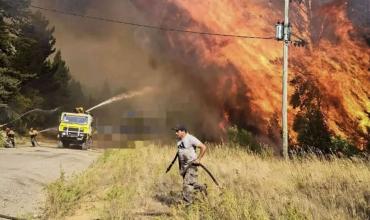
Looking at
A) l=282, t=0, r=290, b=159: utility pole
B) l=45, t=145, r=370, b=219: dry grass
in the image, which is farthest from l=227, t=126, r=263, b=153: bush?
l=45, t=145, r=370, b=219: dry grass

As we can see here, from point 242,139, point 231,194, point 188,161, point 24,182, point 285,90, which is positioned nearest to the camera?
point 231,194

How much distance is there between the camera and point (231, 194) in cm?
909

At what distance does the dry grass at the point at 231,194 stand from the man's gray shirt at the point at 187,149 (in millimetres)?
878

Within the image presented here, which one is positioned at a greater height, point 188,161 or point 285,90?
point 285,90

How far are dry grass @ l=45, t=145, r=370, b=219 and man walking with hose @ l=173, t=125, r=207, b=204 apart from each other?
284 mm

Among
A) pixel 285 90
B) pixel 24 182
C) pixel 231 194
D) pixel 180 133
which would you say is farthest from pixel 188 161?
pixel 285 90

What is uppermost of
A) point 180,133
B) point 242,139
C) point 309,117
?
point 309,117

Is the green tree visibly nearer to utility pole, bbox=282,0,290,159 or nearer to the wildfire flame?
the wildfire flame

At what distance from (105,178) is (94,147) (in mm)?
20066

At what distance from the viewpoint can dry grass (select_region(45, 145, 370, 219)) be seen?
8.57m

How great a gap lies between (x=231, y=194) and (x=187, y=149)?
142 centimetres

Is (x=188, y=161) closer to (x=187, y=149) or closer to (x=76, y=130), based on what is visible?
(x=187, y=149)

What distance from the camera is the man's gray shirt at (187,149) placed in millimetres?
9797

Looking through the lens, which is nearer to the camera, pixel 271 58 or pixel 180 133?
pixel 180 133
